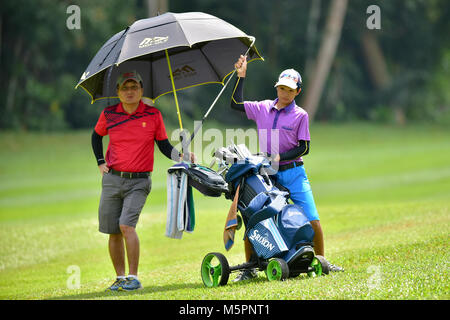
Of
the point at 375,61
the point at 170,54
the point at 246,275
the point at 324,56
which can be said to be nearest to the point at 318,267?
the point at 246,275

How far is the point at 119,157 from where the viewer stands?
722 cm

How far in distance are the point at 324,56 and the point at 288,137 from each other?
1438 inches

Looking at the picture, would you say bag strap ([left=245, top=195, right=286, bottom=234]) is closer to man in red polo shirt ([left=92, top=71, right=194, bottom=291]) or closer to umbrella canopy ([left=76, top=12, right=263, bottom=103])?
man in red polo shirt ([left=92, top=71, right=194, bottom=291])

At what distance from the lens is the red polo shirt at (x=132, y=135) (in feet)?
23.6

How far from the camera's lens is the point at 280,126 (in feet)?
23.4

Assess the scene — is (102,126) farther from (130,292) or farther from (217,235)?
(217,235)

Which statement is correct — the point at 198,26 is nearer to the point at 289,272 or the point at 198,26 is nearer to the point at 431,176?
the point at 289,272

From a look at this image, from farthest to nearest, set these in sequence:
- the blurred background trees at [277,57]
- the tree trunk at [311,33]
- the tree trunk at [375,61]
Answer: the tree trunk at [375,61] < the tree trunk at [311,33] < the blurred background trees at [277,57]

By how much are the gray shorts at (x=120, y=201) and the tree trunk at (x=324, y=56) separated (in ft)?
117

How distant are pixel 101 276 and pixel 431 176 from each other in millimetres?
14849

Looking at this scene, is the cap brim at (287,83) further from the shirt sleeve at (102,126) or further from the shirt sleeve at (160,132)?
the shirt sleeve at (102,126)

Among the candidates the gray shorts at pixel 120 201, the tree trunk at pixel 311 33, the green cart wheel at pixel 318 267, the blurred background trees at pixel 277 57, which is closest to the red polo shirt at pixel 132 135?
the gray shorts at pixel 120 201

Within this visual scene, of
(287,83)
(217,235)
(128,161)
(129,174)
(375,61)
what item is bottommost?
(217,235)
